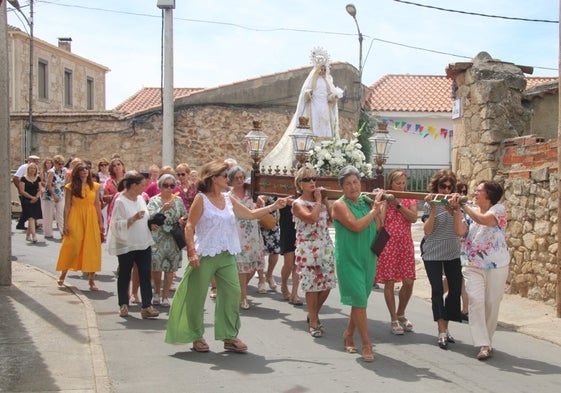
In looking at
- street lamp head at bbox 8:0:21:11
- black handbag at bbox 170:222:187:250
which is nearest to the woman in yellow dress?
black handbag at bbox 170:222:187:250

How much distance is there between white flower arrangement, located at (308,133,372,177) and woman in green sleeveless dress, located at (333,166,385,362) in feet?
16.8

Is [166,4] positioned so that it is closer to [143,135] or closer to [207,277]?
[143,135]

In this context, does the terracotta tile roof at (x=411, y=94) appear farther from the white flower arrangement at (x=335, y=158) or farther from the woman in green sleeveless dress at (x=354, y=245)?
the woman in green sleeveless dress at (x=354, y=245)

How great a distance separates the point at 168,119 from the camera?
2384cm

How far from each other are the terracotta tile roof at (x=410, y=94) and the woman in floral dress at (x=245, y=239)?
25.6m

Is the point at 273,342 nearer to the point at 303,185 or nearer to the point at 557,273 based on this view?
the point at 303,185

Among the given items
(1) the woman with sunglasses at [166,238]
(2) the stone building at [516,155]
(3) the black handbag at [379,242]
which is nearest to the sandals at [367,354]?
(3) the black handbag at [379,242]

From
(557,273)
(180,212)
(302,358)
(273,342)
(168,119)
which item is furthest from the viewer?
(168,119)

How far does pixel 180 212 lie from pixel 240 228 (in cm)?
84

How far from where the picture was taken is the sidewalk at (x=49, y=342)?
6.12 meters

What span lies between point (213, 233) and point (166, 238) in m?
2.63

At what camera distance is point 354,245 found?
7.36 m

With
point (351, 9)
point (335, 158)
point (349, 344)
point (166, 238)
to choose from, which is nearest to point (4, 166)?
point (166, 238)

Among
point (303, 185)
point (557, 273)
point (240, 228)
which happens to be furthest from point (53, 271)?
point (557, 273)
